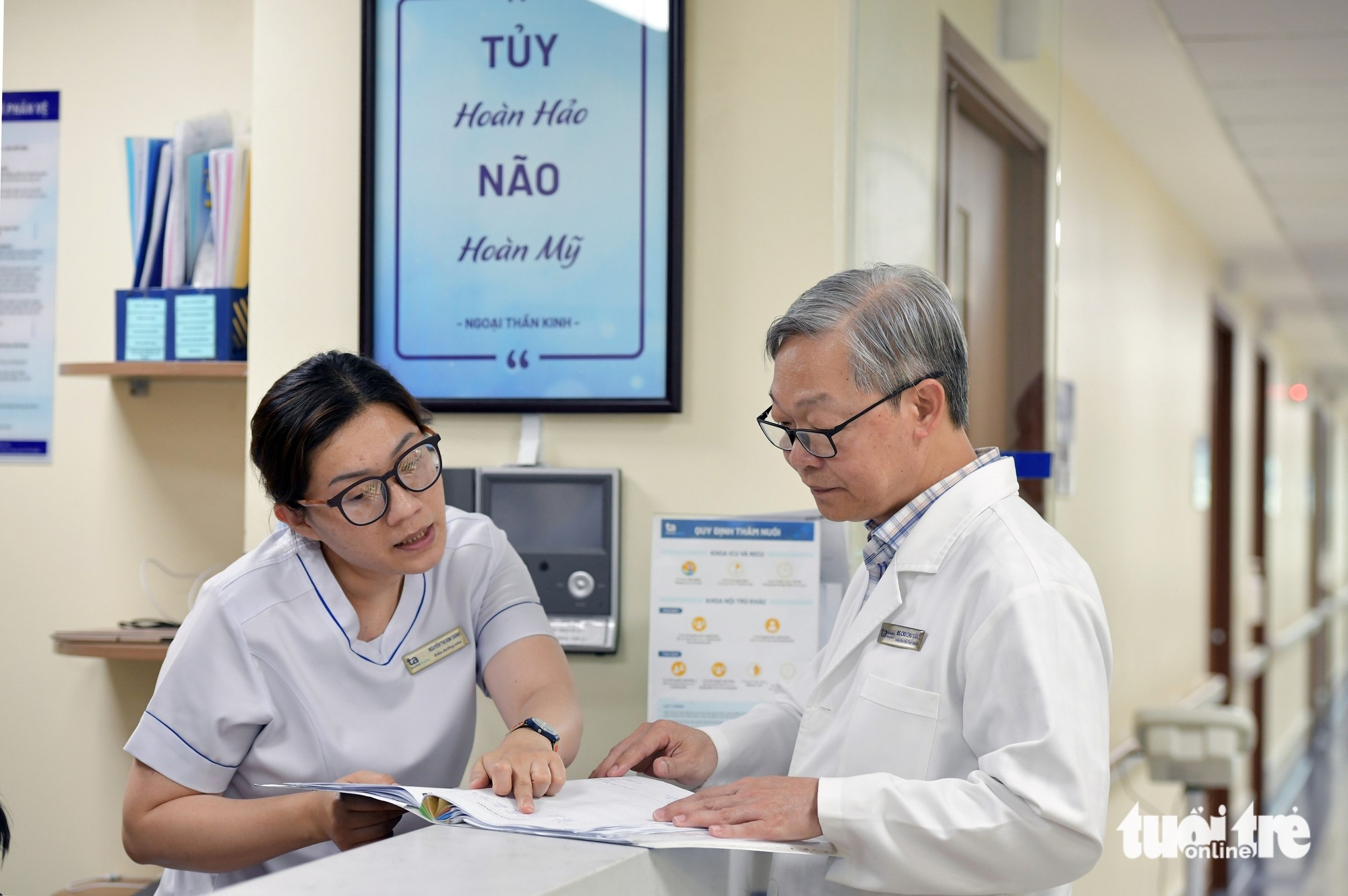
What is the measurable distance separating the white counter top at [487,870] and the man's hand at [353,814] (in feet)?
0.61

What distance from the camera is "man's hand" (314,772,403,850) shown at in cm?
131

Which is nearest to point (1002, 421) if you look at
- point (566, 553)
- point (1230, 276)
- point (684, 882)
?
point (566, 553)

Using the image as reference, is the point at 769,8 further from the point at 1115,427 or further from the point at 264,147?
the point at 1115,427

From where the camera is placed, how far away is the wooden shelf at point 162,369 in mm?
2314

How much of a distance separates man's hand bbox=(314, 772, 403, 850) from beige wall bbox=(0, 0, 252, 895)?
147cm

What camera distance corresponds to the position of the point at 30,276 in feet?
8.83

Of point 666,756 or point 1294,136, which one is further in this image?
point 1294,136

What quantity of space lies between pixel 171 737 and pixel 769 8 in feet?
4.99

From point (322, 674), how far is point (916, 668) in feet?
2.59

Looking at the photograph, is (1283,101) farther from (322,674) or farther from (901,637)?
(322,674)

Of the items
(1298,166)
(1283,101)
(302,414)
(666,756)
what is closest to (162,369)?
(302,414)

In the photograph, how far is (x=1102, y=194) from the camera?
389 centimetres

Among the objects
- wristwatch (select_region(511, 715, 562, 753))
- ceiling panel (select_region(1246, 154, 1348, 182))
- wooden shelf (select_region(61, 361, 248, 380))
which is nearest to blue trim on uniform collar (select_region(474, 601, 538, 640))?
wristwatch (select_region(511, 715, 562, 753))

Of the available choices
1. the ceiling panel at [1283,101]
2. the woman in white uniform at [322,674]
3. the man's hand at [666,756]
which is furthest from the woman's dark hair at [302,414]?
the ceiling panel at [1283,101]
